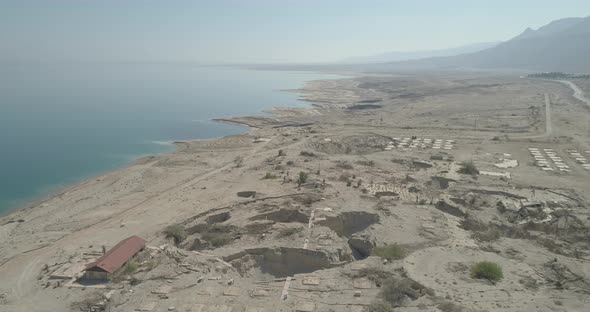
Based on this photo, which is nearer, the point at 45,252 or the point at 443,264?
the point at 443,264

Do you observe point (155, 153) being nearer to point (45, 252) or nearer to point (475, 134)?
point (45, 252)

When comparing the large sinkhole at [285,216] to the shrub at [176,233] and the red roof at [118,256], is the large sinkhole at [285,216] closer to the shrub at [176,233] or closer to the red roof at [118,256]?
the shrub at [176,233]

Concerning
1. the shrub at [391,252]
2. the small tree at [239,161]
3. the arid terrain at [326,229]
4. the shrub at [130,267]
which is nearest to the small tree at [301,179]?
the arid terrain at [326,229]

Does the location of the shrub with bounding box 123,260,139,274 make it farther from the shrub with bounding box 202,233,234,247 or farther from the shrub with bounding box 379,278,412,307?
the shrub with bounding box 379,278,412,307

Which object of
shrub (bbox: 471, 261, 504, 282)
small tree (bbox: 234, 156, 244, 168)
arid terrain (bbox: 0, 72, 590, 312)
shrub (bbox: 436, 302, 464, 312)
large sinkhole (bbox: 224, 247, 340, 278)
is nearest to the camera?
shrub (bbox: 436, 302, 464, 312)

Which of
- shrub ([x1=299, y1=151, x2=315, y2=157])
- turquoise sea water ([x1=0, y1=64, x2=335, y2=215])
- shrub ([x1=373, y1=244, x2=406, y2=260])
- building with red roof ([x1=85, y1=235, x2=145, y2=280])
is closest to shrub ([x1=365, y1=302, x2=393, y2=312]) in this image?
shrub ([x1=373, y1=244, x2=406, y2=260])

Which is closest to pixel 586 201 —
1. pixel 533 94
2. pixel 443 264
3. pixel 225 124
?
pixel 443 264
